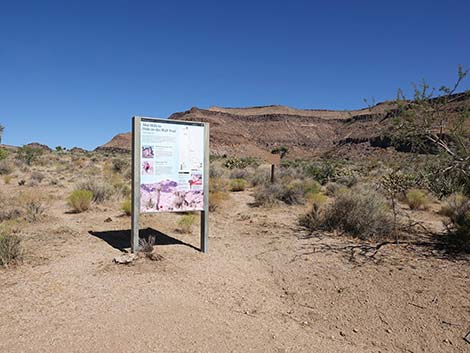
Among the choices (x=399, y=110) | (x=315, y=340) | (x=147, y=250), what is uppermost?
(x=399, y=110)

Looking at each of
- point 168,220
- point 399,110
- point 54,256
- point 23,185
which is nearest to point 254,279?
point 54,256

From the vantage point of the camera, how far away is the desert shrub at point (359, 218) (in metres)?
8.22

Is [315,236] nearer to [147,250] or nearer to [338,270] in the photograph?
[338,270]

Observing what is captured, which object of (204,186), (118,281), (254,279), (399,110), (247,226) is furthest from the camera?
(247,226)

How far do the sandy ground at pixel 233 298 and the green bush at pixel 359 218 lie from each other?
2.59 ft

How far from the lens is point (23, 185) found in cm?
1638

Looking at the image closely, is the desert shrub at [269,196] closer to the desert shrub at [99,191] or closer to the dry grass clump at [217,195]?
the dry grass clump at [217,195]

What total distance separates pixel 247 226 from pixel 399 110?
15.1 ft

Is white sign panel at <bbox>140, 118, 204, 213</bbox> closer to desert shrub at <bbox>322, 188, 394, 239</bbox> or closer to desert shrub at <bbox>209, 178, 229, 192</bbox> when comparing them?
desert shrub at <bbox>322, 188, 394, 239</bbox>

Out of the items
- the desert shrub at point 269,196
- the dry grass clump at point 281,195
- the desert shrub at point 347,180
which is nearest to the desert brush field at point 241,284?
the desert shrub at point 269,196

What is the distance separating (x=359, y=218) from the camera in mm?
8391

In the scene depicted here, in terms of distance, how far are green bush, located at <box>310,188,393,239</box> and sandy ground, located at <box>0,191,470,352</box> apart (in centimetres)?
79

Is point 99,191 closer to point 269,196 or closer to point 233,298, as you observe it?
point 269,196

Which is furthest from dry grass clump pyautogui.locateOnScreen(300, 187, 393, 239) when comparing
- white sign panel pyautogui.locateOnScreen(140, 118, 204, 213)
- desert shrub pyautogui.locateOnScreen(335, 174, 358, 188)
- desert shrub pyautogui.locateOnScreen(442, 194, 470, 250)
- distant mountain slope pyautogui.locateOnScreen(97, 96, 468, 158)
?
distant mountain slope pyautogui.locateOnScreen(97, 96, 468, 158)
